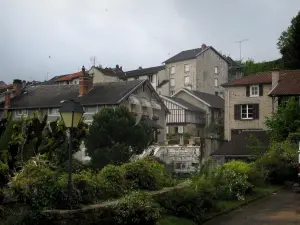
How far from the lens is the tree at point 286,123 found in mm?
31094

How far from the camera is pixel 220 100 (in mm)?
63906

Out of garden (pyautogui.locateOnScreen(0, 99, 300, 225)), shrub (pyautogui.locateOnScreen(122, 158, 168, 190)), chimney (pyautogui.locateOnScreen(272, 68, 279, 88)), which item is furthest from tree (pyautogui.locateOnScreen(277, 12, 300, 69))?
shrub (pyautogui.locateOnScreen(122, 158, 168, 190))

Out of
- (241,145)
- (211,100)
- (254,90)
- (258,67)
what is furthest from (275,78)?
(258,67)

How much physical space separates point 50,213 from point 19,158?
2.75 m

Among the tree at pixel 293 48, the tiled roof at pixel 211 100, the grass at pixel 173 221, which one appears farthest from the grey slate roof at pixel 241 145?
the tiled roof at pixel 211 100

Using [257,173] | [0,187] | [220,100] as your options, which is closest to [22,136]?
[0,187]

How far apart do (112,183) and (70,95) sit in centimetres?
3754

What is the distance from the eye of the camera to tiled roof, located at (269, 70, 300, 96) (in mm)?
37938

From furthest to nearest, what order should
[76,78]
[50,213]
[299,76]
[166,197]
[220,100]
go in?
1. [76,78]
2. [220,100]
3. [299,76]
4. [166,197]
5. [50,213]

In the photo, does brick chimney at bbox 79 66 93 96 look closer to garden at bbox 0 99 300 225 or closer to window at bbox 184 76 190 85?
window at bbox 184 76 190 85

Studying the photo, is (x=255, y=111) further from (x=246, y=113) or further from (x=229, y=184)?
(x=229, y=184)

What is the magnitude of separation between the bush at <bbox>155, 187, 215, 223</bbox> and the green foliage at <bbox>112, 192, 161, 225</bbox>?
6.15 feet

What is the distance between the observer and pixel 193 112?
57500 mm

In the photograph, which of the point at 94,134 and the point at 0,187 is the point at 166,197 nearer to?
the point at 0,187
